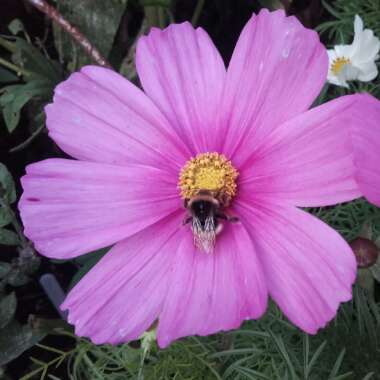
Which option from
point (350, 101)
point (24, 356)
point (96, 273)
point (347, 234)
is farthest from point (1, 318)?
point (350, 101)

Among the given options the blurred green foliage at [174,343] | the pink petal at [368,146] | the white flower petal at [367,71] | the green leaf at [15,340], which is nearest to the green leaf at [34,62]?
the blurred green foliage at [174,343]

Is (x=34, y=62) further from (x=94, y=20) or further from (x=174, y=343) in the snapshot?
(x=174, y=343)

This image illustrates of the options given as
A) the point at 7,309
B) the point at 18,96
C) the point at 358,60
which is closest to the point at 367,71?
the point at 358,60

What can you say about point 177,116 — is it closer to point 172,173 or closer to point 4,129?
point 172,173

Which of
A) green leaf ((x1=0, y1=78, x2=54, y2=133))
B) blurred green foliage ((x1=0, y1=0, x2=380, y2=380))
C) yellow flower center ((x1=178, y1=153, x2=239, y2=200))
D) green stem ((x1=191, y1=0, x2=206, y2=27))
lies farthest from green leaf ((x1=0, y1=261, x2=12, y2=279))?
green stem ((x1=191, y1=0, x2=206, y2=27))

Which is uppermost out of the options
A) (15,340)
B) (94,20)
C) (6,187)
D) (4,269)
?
(94,20)

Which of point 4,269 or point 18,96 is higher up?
point 18,96
